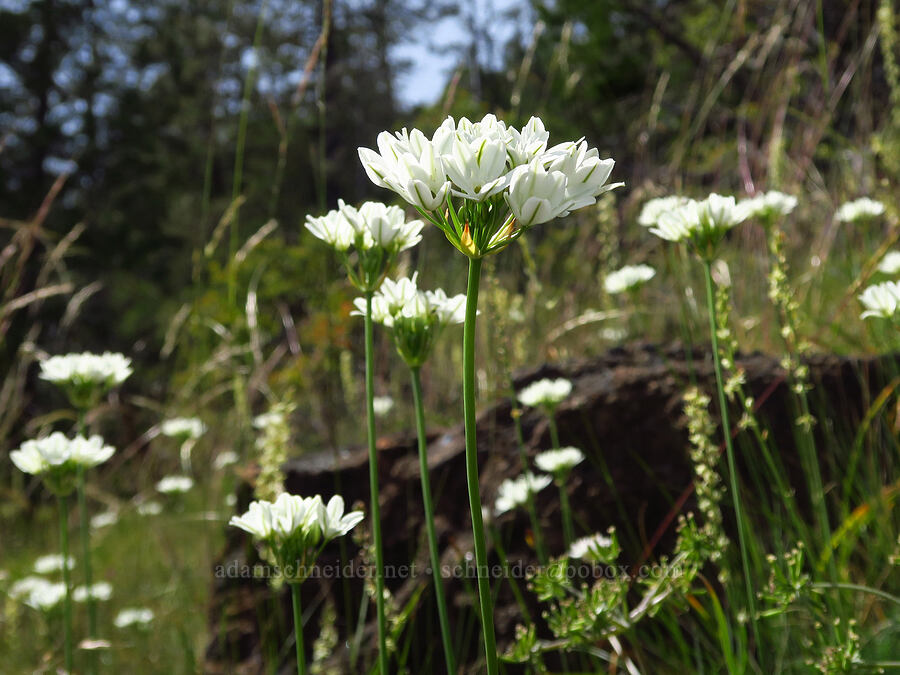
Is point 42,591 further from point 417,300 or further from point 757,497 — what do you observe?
point 757,497

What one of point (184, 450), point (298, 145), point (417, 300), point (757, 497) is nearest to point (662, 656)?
point (757, 497)

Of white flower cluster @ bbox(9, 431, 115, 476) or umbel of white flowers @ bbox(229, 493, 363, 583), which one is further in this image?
white flower cluster @ bbox(9, 431, 115, 476)

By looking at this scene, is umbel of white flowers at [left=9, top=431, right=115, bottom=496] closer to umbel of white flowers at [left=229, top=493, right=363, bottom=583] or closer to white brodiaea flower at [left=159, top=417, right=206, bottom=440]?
umbel of white flowers at [left=229, top=493, right=363, bottom=583]

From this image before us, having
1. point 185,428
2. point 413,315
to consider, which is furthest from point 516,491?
point 185,428

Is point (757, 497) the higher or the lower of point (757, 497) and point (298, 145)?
the lower

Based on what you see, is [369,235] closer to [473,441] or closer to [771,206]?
[473,441]

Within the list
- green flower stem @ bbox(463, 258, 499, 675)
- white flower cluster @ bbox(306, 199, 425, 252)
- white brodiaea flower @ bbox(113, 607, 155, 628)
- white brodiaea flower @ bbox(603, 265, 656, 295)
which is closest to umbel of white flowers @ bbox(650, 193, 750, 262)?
white flower cluster @ bbox(306, 199, 425, 252)
